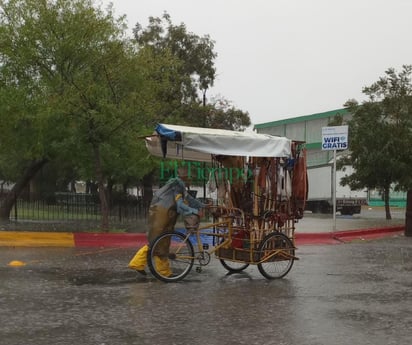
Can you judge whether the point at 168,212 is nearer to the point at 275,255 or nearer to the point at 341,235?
the point at 275,255

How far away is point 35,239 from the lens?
14.0 metres

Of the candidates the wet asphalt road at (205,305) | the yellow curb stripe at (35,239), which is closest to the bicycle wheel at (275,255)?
the wet asphalt road at (205,305)

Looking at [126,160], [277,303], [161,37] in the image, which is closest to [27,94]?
[126,160]

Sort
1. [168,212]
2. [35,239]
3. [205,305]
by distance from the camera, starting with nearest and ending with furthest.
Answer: [205,305] < [168,212] < [35,239]

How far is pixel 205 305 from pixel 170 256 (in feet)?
6.13

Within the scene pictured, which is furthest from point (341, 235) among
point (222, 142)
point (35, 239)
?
point (222, 142)

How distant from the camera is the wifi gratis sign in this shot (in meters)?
16.7

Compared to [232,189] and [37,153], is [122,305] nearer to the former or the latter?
[232,189]

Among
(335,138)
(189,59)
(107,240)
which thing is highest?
(189,59)

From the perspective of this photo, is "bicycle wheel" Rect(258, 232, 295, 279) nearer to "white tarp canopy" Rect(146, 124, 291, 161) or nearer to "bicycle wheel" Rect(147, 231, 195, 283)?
"bicycle wheel" Rect(147, 231, 195, 283)

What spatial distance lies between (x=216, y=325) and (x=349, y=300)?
2347 millimetres

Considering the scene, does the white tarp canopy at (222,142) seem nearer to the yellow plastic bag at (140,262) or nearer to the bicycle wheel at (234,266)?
the yellow plastic bag at (140,262)

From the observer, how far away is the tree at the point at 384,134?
2203 centimetres

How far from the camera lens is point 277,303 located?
7.62 meters
